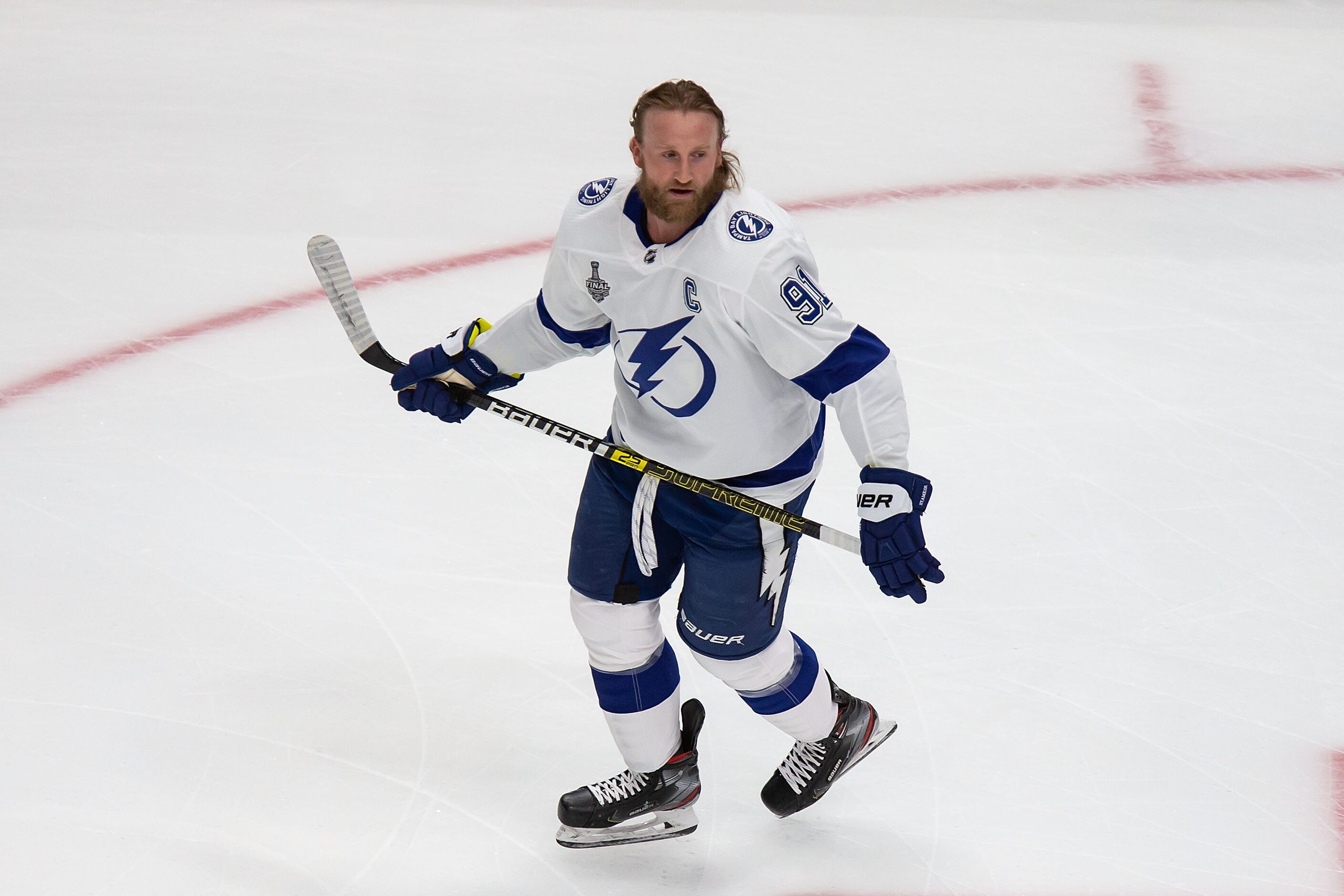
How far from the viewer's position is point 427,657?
2467mm

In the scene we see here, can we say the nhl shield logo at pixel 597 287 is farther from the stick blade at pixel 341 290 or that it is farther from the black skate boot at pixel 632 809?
the black skate boot at pixel 632 809

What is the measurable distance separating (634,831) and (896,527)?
0.71 meters

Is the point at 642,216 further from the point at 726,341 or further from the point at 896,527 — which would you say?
the point at 896,527

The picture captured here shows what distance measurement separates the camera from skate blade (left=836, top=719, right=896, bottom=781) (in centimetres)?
219

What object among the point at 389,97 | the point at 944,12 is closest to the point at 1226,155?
the point at 944,12

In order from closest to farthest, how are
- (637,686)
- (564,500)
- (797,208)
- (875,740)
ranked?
(637,686) < (875,740) < (564,500) < (797,208)

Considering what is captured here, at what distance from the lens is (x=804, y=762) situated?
7.02 ft

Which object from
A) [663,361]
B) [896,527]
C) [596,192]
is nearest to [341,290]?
[596,192]

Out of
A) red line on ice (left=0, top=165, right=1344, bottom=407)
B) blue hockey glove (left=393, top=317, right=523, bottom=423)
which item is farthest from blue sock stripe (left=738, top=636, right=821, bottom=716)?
red line on ice (left=0, top=165, right=1344, bottom=407)

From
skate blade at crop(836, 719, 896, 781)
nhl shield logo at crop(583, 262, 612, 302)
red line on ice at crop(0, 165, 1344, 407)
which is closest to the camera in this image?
nhl shield logo at crop(583, 262, 612, 302)

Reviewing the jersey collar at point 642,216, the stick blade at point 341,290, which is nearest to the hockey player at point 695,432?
the jersey collar at point 642,216

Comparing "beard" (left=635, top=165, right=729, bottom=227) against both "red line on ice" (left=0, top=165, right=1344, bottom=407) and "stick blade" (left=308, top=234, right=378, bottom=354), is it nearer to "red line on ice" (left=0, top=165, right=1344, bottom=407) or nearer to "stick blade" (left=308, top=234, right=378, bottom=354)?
"stick blade" (left=308, top=234, right=378, bottom=354)

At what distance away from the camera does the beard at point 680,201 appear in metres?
1.75

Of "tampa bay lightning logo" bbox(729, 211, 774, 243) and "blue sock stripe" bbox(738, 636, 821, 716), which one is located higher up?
"tampa bay lightning logo" bbox(729, 211, 774, 243)
